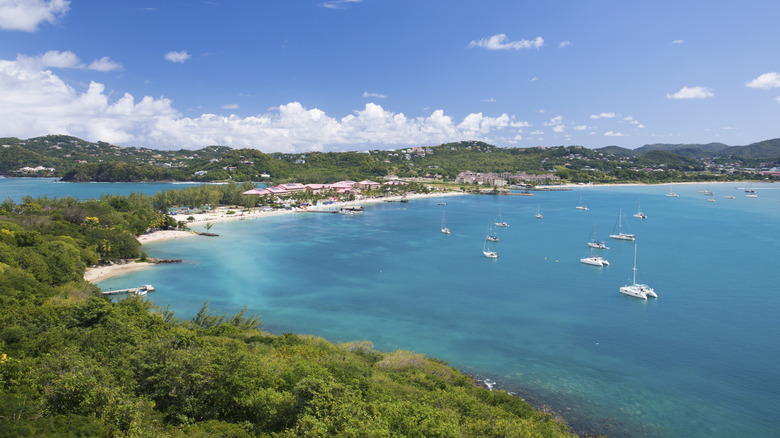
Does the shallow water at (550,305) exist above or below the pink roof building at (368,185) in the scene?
below

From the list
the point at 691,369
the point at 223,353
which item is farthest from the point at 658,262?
the point at 223,353

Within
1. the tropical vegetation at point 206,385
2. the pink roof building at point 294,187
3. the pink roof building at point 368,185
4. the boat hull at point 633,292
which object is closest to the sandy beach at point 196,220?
the pink roof building at point 368,185

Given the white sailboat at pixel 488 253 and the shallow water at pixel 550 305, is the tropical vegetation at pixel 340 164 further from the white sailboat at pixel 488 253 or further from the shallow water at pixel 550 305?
the shallow water at pixel 550 305

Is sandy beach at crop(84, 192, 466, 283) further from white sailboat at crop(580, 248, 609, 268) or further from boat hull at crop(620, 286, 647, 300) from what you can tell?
white sailboat at crop(580, 248, 609, 268)

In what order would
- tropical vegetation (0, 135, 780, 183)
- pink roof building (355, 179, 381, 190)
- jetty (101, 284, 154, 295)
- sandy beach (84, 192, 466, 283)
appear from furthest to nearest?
tropical vegetation (0, 135, 780, 183), pink roof building (355, 179, 381, 190), sandy beach (84, 192, 466, 283), jetty (101, 284, 154, 295)

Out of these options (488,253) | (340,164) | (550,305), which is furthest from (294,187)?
(550,305)

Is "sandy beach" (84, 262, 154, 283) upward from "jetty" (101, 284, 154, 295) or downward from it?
upward

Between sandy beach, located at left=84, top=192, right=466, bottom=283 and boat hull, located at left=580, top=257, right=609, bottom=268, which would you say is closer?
sandy beach, located at left=84, top=192, right=466, bottom=283

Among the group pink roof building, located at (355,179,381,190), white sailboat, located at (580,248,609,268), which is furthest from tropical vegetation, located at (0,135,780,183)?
white sailboat, located at (580,248,609,268)
